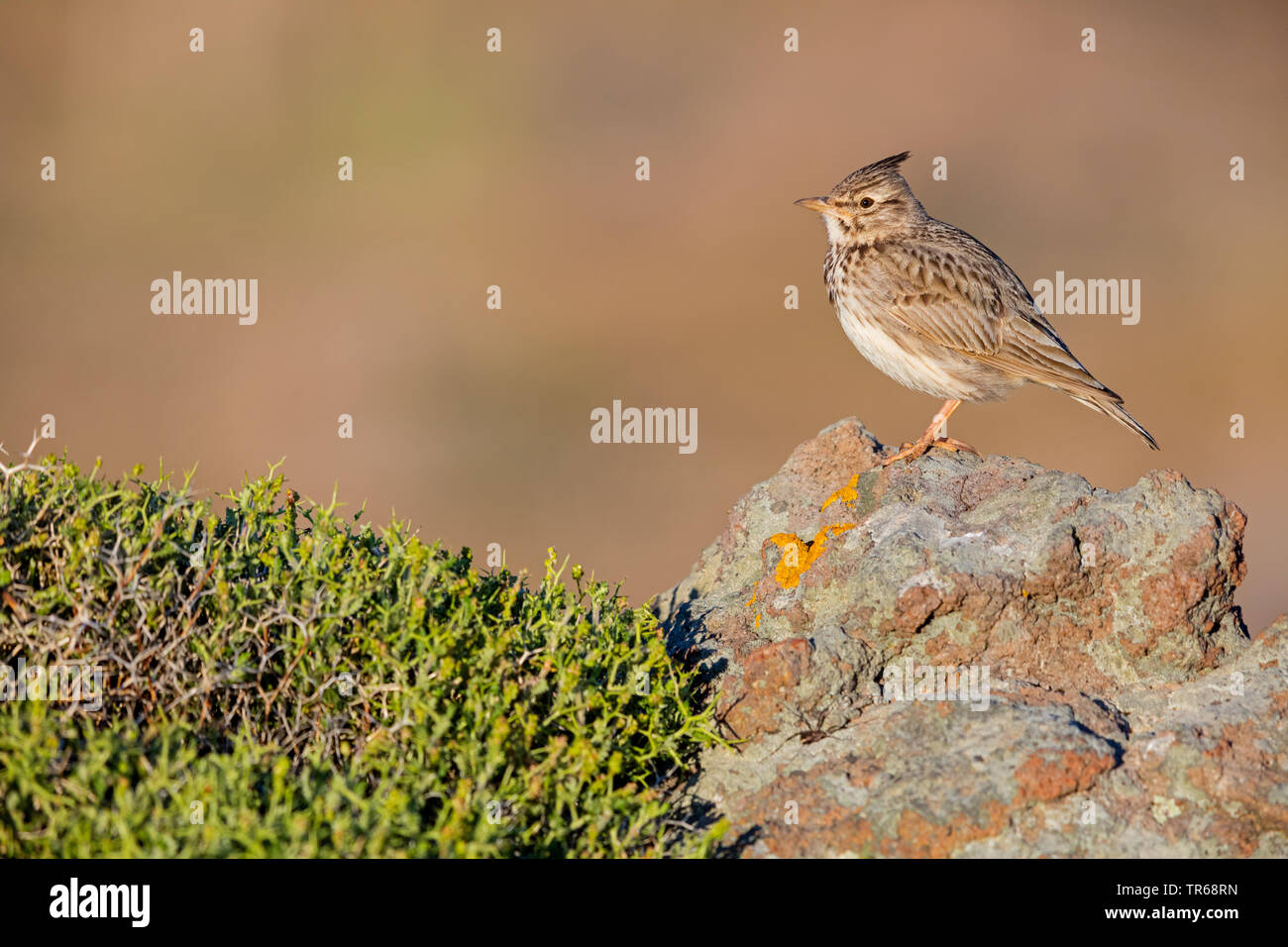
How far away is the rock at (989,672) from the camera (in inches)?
167

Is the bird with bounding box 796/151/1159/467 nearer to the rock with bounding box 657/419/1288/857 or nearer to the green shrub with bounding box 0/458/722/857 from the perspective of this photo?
→ the rock with bounding box 657/419/1288/857

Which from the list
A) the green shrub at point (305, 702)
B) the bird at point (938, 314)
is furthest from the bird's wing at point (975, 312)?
the green shrub at point (305, 702)

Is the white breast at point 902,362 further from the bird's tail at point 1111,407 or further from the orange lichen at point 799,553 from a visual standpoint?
the orange lichen at point 799,553

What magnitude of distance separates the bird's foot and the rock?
118mm

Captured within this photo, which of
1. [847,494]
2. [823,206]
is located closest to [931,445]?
[847,494]

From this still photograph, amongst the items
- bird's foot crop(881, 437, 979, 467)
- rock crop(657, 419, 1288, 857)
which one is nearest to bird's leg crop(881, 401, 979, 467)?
bird's foot crop(881, 437, 979, 467)

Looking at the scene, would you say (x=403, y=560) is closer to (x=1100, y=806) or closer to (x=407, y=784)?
(x=407, y=784)

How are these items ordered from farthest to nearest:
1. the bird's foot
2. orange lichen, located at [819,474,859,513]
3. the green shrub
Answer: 1. the bird's foot
2. orange lichen, located at [819,474,859,513]
3. the green shrub

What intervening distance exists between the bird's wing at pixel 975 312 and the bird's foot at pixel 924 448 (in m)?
0.95

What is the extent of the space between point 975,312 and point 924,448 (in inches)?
56.0

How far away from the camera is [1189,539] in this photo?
500 centimetres

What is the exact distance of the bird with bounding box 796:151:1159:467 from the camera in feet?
24.1
